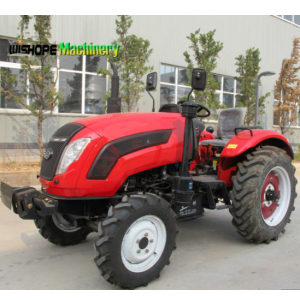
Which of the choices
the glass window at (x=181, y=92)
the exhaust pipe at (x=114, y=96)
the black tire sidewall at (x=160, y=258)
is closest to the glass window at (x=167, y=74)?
the glass window at (x=181, y=92)

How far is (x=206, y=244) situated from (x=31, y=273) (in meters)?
2.08

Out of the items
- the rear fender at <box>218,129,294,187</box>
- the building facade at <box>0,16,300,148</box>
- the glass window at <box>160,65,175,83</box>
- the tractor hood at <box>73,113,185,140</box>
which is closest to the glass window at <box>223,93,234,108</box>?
the building facade at <box>0,16,300,148</box>

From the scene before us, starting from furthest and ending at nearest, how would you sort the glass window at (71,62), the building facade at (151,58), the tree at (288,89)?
the tree at (288,89), the glass window at (71,62), the building facade at (151,58)

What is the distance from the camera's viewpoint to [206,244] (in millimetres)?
3928

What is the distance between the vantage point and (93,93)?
37.0ft

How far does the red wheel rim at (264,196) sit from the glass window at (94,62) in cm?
850

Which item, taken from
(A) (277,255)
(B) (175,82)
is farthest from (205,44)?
(A) (277,255)

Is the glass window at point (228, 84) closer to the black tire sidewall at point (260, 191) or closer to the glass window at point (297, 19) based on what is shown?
the glass window at point (297, 19)

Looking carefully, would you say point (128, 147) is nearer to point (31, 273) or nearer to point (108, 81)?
point (31, 273)

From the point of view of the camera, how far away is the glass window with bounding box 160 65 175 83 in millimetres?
12781

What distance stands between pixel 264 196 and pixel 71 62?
8810 millimetres

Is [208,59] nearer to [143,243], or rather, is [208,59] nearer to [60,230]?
[60,230]

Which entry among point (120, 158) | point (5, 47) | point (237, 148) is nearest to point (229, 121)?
point (237, 148)

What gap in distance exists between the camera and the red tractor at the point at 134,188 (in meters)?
2.75
